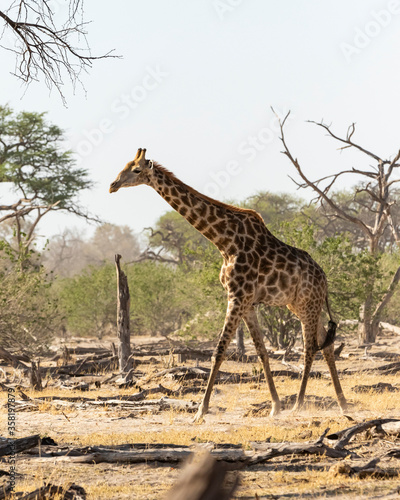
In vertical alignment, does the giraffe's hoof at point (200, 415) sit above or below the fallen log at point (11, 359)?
below

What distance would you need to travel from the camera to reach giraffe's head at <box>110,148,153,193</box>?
26.8 ft

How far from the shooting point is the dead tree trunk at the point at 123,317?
38.3 ft

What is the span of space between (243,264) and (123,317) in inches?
163

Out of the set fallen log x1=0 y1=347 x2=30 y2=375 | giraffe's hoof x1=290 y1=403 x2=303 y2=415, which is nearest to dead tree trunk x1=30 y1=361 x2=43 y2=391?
fallen log x1=0 y1=347 x2=30 y2=375

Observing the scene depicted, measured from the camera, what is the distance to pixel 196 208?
8.52 m

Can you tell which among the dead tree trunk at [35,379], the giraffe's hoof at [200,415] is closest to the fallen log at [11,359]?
the dead tree trunk at [35,379]

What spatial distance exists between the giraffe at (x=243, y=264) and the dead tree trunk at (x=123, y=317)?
11.2ft

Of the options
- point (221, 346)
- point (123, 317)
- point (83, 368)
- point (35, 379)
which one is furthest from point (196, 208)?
point (83, 368)

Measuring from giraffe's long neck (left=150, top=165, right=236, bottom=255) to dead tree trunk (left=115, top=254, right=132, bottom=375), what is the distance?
11.0 ft

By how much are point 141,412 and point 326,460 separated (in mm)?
3490

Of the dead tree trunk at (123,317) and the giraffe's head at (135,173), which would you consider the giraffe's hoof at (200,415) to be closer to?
the giraffe's head at (135,173)

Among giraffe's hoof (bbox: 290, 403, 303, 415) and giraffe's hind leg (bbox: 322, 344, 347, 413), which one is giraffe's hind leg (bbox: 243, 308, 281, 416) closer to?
giraffe's hoof (bbox: 290, 403, 303, 415)

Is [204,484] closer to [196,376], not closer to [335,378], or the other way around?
[335,378]

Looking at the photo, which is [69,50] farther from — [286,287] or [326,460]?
[326,460]
